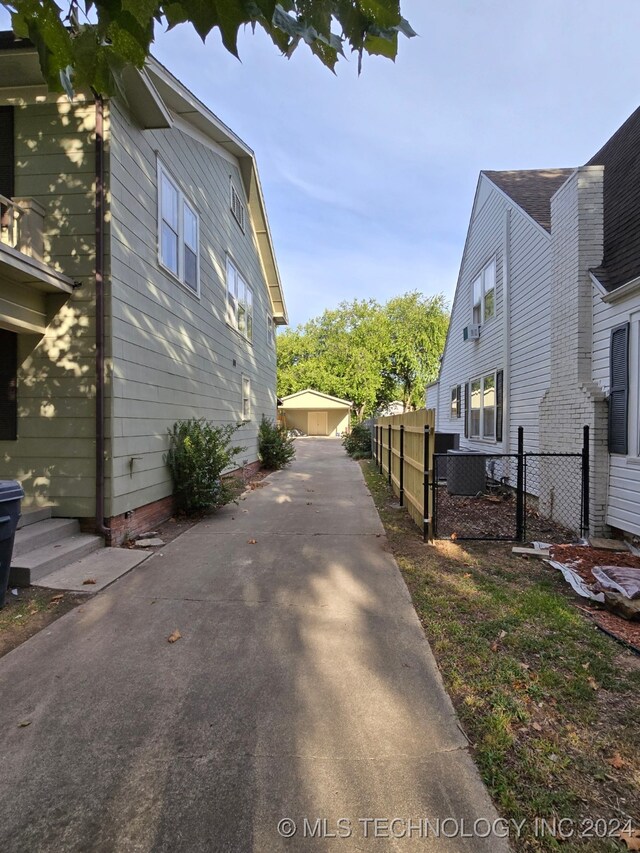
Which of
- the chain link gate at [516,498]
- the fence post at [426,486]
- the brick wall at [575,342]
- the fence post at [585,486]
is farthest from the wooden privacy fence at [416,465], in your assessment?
the brick wall at [575,342]

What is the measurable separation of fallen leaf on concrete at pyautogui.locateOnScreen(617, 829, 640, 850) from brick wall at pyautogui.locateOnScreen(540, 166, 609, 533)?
4720 millimetres

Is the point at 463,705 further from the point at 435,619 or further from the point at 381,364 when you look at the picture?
the point at 381,364

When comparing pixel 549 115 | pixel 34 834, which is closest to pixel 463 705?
pixel 34 834

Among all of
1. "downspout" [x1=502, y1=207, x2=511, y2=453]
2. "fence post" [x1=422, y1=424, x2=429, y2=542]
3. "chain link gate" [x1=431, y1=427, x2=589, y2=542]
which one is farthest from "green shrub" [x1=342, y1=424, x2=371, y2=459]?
"fence post" [x1=422, y1=424, x2=429, y2=542]

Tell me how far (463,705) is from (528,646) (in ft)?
3.03

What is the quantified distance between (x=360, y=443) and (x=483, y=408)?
8.85 meters

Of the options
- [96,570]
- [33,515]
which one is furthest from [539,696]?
[33,515]

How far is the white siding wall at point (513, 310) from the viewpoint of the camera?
314 inches

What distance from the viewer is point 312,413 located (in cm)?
3800

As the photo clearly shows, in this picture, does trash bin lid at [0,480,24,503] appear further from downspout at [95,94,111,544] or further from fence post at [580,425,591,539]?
fence post at [580,425,591,539]

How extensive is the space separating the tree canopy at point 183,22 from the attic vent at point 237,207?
9.99m

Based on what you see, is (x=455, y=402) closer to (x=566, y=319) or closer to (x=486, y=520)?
(x=486, y=520)

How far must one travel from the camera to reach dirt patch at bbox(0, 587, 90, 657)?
129 inches

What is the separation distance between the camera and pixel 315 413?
38.0 m
